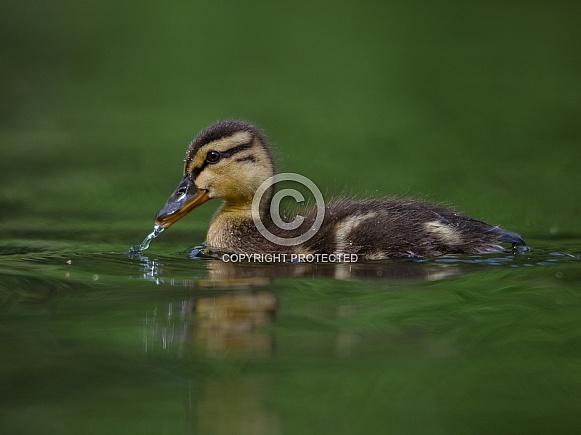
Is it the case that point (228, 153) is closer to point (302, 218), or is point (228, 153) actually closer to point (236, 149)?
point (236, 149)

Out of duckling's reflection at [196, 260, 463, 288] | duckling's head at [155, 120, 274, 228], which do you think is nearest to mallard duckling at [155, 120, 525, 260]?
duckling's head at [155, 120, 274, 228]

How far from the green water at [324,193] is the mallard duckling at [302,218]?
0.53 feet

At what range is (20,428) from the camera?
339 centimetres

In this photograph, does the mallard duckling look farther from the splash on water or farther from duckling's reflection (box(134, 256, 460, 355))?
duckling's reflection (box(134, 256, 460, 355))

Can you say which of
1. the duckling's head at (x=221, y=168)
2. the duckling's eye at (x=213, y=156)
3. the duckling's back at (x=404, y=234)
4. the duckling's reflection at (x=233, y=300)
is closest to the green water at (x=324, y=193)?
A: the duckling's reflection at (x=233, y=300)

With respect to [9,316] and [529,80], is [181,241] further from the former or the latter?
[529,80]

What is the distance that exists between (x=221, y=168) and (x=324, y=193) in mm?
1021

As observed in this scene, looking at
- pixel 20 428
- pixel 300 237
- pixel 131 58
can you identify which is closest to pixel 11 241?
pixel 300 237

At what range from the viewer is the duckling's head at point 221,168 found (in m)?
6.12

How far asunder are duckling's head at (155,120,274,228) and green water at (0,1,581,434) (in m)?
0.25

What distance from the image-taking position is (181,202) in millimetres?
6168

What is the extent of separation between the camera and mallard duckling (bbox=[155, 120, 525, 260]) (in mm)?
5758

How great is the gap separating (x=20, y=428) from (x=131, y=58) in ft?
31.0

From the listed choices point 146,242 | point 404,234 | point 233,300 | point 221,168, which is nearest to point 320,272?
point 404,234
